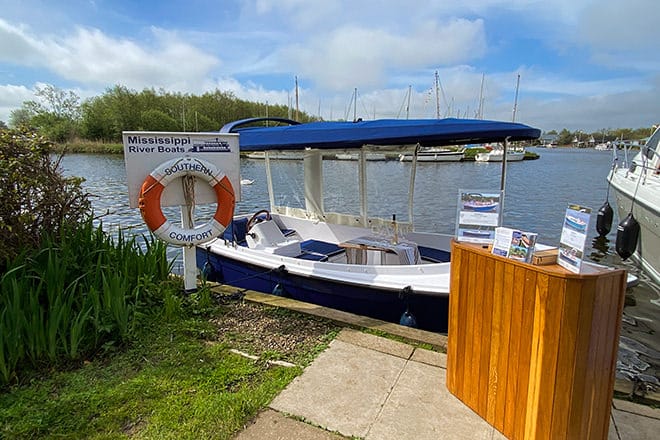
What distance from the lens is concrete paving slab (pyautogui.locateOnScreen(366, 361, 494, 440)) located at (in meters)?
2.10

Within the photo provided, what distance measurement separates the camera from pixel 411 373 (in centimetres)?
267

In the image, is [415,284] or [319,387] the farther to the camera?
[415,284]

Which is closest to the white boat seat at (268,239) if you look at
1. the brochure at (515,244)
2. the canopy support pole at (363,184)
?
the canopy support pole at (363,184)

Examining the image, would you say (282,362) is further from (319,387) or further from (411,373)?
(411,373)

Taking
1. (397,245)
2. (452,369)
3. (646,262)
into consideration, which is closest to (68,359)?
(452,369)

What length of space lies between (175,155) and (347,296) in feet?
7.41

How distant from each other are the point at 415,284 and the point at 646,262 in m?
6.02

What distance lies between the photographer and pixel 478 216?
241cm

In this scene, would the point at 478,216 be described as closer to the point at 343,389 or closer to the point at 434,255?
the point at 343,389

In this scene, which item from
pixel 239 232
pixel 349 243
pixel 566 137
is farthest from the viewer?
pixel 566 137

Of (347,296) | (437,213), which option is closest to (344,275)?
(347,296)

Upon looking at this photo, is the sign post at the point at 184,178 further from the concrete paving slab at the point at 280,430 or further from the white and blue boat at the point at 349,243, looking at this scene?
the concrete paving slab at the point at 280,430

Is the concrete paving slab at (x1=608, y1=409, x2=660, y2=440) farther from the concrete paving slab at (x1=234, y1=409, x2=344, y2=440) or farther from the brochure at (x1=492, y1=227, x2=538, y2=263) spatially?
the concrete paving slab at (x1=234, y1=409, x2=344, y2=440)

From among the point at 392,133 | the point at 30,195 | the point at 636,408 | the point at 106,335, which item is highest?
the point at 392,133
